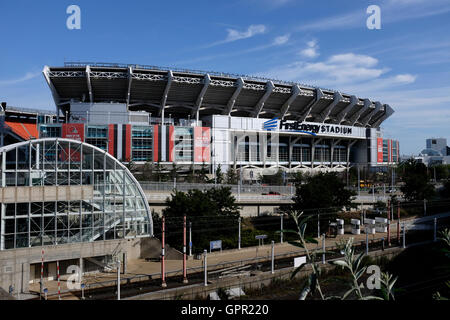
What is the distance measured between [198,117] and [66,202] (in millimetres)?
49173

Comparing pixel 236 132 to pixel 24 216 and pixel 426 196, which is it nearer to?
pixel 426 196

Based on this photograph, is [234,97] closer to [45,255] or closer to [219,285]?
[45,255]

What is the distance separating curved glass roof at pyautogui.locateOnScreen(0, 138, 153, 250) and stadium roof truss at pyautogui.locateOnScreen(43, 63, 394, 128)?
35984mm

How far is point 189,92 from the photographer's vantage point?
65.2 m

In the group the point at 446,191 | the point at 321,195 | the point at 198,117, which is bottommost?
the point at 446,191

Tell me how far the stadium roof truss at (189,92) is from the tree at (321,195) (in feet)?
108

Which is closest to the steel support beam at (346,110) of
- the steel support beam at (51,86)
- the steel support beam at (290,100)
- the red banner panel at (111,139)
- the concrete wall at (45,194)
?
the steel support beam at (290,100)

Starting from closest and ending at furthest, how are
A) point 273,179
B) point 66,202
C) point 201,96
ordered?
point 66,202 < point 273,179 < point 201,96

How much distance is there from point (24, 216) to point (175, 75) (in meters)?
45.2

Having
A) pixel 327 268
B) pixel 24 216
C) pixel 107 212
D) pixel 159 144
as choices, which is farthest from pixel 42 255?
pixel 159 144

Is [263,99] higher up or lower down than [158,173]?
higher up

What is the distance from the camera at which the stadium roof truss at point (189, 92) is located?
5878 centimetres

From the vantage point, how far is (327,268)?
24.0 metres

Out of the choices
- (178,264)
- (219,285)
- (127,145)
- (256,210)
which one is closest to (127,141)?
(127,145)
